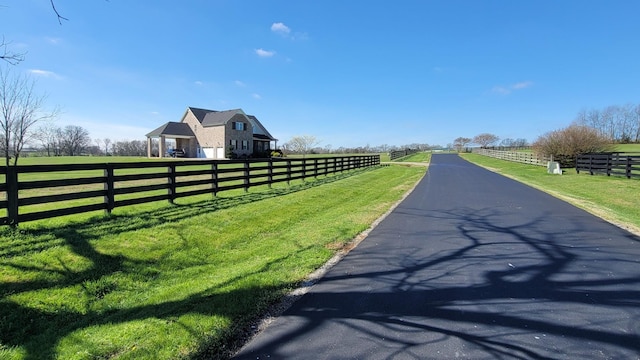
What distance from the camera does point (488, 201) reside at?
38.1ft

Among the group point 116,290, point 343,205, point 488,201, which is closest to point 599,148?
point 488,201

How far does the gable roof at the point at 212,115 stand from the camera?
1818 inches

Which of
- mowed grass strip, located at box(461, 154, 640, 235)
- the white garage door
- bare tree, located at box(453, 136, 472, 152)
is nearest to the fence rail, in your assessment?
mowed grass strip, located at box(461, 154, 640, 235)

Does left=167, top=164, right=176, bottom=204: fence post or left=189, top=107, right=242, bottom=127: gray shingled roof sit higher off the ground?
left=189, top=107, right=242, bottom=127: gray shingled roof

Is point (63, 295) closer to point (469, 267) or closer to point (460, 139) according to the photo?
→ point (469, 267)

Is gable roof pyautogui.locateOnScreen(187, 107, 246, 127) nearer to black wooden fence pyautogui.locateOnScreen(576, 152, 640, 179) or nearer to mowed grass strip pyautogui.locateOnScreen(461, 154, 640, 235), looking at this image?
black wooden fence pyautogui.locateOnScreen(576, 152, 640, 179)

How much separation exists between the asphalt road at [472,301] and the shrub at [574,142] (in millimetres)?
23865

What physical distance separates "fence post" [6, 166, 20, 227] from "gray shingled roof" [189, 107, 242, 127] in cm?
4026

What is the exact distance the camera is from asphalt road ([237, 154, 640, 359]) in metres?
2.94

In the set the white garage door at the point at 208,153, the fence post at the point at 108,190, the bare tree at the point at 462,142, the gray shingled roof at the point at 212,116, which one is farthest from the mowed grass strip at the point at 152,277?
the bare tree at the point at 462,142

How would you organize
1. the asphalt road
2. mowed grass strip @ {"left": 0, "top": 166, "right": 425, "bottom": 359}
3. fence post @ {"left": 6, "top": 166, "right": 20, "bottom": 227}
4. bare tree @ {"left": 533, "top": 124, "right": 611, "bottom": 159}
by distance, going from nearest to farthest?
the asphalt road < mowed grass strip @ {"left": 0, "top": 166, "right": 425, "bottom": 359} < fence post @ {"left": 6, "top": 166, "right": 20, "bottom": 227} < bare tree @ {"left": 533, "top": 124, "right": 611, "bottom": 159}

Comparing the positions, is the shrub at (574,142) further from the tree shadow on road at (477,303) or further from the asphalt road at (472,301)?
the tree shadow on road at (477,303)

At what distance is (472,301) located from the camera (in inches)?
150

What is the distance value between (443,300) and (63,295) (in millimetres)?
4417
